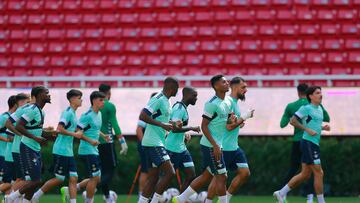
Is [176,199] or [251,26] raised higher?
[251,26]

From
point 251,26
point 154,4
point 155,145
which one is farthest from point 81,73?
point 155,145

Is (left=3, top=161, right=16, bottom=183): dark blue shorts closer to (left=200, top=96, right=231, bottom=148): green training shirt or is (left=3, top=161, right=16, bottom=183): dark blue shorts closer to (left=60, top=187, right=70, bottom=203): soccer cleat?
(left=60, top=187, right=70, bottom=203): soccer cleat

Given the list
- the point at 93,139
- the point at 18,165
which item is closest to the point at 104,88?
the point at 93,139

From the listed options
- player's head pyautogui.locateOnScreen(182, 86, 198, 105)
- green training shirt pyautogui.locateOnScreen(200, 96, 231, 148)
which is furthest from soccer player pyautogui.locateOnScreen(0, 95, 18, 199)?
green training shirt pyautogui.locateOnScreen(200, 96, 231, 148)

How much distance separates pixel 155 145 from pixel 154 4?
1438 cm

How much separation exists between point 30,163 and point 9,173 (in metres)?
2.82

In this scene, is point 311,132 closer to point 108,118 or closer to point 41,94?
point 108,118

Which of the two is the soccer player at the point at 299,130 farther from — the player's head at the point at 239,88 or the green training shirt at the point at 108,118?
the green training shirt at the point at 108,118

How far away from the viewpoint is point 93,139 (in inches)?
608

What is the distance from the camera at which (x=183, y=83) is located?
2436cm

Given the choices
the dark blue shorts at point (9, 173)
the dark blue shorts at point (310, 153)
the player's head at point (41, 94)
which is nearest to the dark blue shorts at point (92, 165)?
the dark blue shorts at point (9, 173)

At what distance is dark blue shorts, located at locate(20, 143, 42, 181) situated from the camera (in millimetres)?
13695

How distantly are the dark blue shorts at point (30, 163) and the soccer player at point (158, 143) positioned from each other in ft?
5.25

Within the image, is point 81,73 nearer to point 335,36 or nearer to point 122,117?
point 122,117
